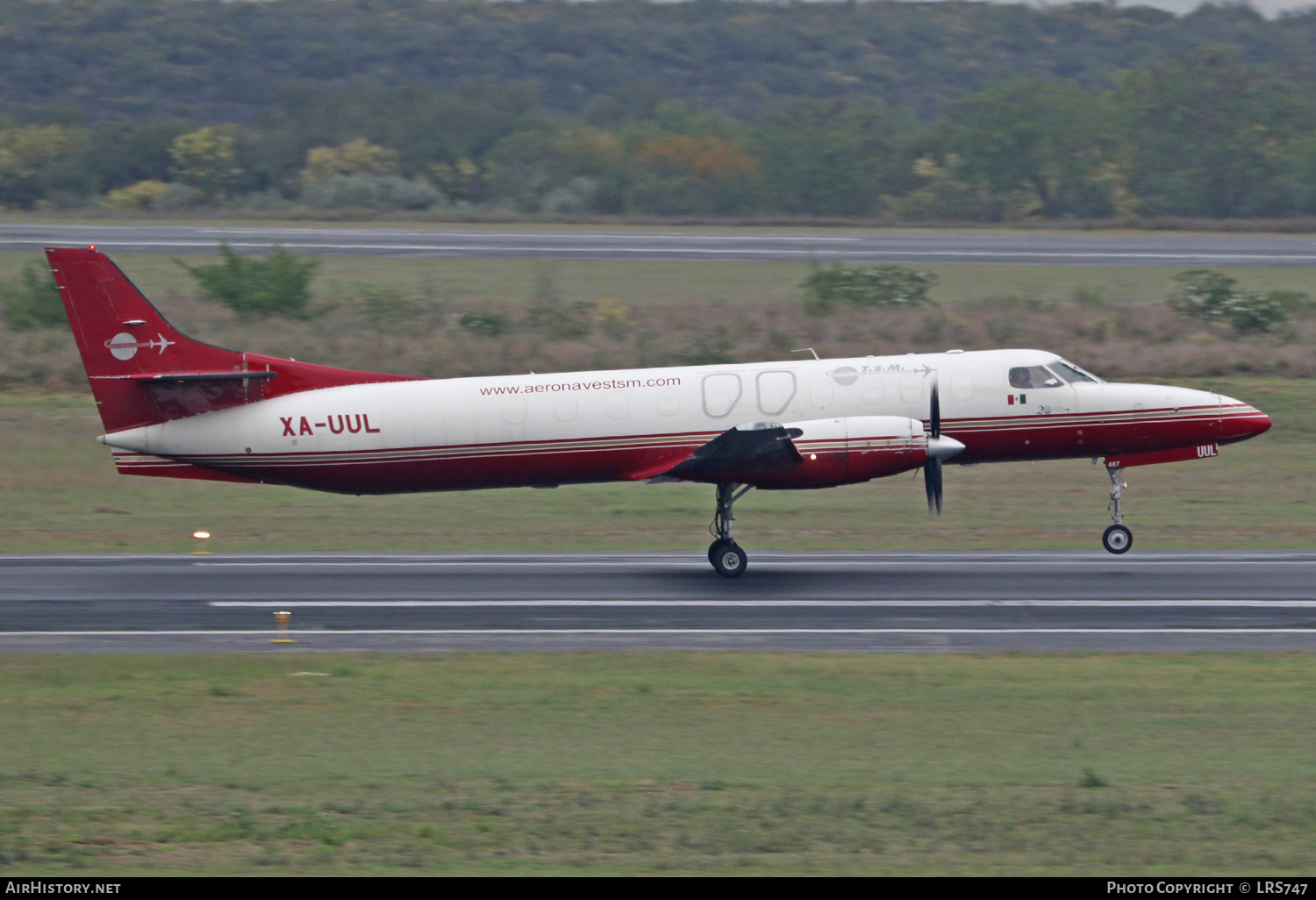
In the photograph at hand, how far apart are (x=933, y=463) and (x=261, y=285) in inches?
1188

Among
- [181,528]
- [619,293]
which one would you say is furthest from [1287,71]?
[181,528]

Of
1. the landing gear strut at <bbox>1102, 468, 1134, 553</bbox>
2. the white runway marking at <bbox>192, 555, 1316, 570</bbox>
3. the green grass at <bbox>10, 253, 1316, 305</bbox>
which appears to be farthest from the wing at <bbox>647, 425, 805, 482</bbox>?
the green grass at <bbox>10, 253, 1316, 305</bbox>

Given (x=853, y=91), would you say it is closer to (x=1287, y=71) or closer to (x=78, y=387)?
(x=1287, y=71)

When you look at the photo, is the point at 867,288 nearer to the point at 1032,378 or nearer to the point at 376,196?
the point at 1032,378

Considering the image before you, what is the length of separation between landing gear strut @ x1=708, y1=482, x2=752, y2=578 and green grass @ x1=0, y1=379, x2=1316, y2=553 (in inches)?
136

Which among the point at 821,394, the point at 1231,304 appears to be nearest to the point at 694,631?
the point at 821,394

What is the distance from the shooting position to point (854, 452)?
21.0m

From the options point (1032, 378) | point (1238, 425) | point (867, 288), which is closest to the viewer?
point (1032, 378)

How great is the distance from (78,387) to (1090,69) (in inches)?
4232

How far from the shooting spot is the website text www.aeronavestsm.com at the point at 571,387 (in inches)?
878

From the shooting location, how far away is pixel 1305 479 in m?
31.4

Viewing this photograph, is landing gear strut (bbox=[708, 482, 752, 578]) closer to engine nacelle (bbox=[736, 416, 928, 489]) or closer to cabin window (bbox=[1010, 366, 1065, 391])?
engine nacelle (bbox=[736, 416, 928, 489])
